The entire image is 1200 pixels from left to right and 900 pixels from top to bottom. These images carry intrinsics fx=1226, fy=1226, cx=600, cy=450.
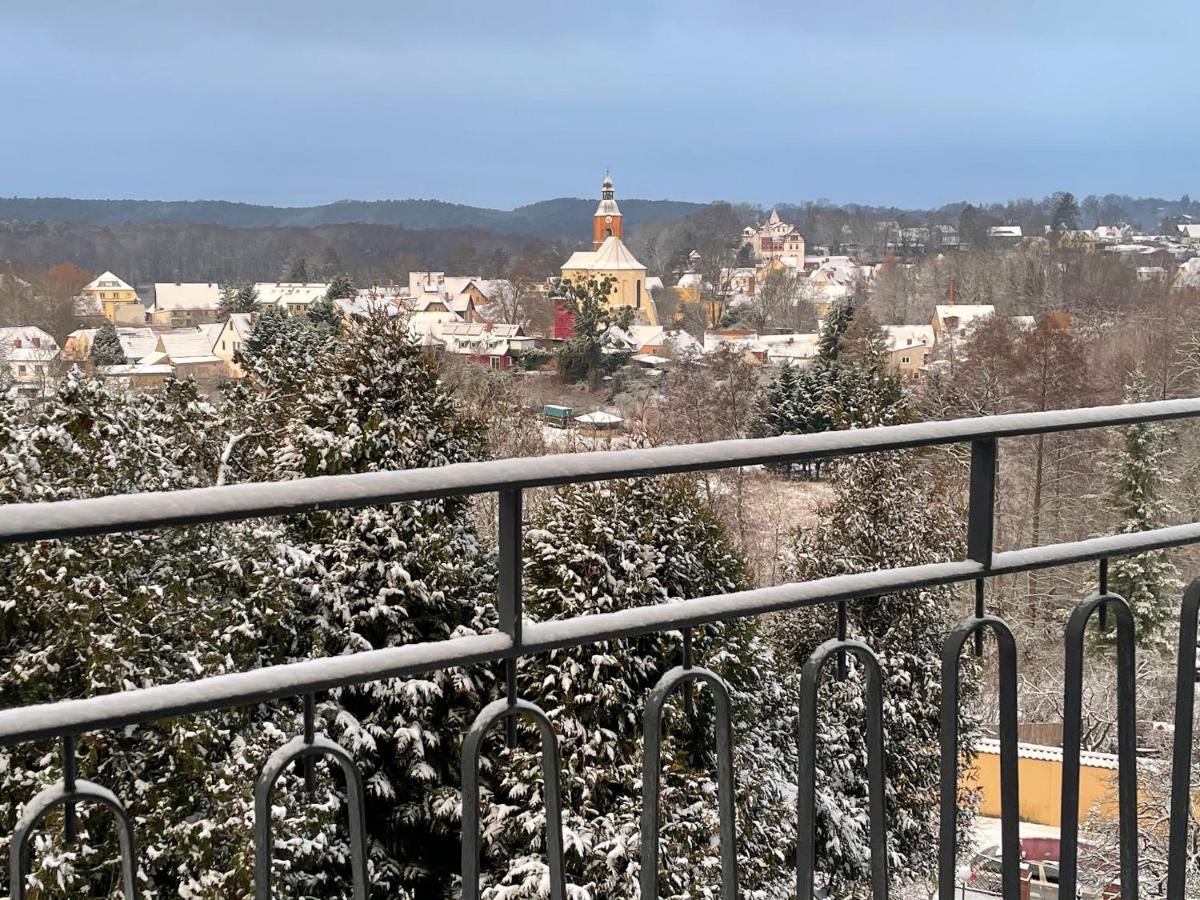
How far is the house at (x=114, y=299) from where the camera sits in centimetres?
4144

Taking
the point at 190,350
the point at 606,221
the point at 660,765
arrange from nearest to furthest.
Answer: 1. the point at 660,765
2. the point at 190,350
3. the point at 606,221

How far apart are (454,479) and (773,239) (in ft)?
257

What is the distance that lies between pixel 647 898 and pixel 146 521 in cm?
77

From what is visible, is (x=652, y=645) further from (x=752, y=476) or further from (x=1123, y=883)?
(x=752, y=476)

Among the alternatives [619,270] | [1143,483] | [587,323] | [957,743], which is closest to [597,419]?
[587,323]

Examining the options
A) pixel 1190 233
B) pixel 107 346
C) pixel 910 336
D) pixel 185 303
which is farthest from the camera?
pixel 1190 233

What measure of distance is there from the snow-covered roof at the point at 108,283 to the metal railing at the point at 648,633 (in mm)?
45313

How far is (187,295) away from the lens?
50.5m

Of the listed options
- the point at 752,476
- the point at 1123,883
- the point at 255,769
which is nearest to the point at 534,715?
the point at 1123,883

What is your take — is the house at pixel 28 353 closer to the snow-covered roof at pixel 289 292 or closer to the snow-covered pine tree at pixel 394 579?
the snow-covered roof at pixel 289 292

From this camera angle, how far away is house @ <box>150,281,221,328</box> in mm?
47094

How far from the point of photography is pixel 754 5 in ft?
255

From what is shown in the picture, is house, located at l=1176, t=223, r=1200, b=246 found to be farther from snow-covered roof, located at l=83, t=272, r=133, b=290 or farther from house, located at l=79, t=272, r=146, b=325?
snow-covered roof, located at l=83, t=272, r=133, b=290

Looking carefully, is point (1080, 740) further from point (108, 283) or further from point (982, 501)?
point (108, 283)
